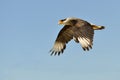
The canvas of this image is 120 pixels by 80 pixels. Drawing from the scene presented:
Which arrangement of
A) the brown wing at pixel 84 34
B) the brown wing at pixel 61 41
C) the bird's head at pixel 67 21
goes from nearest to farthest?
the brown wing at pixel 84 34 < the bird's head at pixel 67 21 < the brown wing at pixel 61 41

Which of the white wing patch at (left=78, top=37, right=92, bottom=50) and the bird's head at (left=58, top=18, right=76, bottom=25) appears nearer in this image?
the white wing patch at (left=78, top=37, right=92, bottom=50)

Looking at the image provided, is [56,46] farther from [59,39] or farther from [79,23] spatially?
[79,23]

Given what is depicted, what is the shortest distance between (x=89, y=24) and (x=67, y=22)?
2.60 feet

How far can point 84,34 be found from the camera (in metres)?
14.7

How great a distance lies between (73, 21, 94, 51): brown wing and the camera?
1402 centimetres

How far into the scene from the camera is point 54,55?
18.1m

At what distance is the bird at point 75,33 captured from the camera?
14305 mm

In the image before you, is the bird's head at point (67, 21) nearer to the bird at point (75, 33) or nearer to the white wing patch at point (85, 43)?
the bird at point (75, 33)

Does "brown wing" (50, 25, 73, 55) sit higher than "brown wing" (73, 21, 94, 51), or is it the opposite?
"brown wing" (50, 25, 73, 55)

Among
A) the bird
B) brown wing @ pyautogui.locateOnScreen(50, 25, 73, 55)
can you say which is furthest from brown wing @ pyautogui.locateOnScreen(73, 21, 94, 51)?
brown wing @ pyautogui.locateOnScreen(50, 25, 73, 55)

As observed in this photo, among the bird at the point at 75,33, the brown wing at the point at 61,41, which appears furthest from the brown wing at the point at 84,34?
the brown wing at the point at 61,41

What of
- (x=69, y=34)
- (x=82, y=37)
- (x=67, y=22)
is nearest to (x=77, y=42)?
(x=82, y=37)

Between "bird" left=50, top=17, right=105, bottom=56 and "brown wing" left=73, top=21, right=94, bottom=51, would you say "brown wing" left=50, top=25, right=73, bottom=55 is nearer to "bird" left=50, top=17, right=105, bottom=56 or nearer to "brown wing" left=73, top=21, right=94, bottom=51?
"bird" left=50, top=17, right=105, bottom=56

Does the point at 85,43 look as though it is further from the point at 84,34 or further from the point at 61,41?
the point at 61,41
